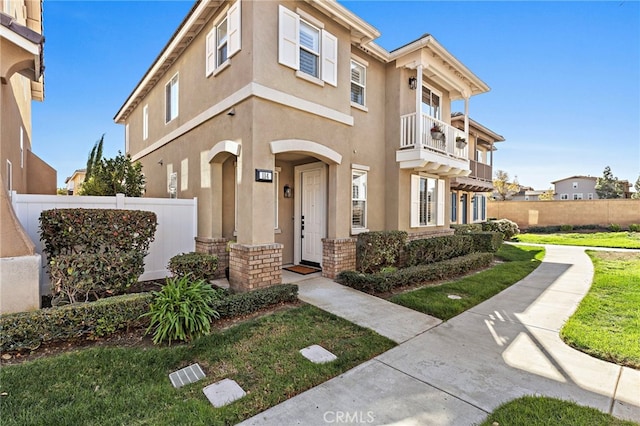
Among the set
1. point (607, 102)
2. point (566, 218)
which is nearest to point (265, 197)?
point (607, 102)

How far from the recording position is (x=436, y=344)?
4703mm

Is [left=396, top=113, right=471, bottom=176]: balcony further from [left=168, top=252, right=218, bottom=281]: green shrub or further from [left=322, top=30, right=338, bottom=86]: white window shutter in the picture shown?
[left=168, top=252, right=218, bottom=281]: green shrub

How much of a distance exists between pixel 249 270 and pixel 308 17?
6.50m

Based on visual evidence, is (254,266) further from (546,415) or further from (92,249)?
(546,415)

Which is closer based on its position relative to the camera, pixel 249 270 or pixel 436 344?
pixel 436 344

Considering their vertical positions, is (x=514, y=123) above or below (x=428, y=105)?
above

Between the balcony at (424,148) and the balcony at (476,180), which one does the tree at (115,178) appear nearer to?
the balcony at (424,148)

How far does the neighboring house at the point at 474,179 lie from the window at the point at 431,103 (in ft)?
17.7

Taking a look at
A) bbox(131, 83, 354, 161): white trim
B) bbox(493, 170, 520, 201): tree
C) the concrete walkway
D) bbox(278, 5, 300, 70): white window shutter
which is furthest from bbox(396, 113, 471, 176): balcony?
bbox(493, 170, 520, 201): tree

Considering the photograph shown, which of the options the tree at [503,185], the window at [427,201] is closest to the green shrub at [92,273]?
→ the window at [427,201]

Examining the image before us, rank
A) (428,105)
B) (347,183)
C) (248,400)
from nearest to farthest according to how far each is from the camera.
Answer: (248,400), (347,183), (428,105)

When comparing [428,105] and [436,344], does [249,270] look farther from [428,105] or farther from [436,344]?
[428,105]

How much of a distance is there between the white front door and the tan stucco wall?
25540 mm

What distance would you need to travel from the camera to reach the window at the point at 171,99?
35.7 ft
